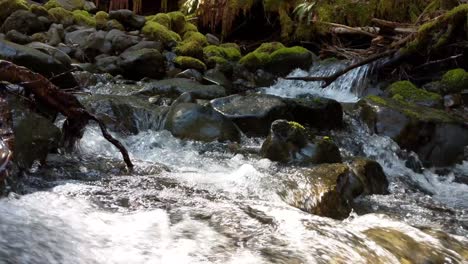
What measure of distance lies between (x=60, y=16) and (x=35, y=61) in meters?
6.04

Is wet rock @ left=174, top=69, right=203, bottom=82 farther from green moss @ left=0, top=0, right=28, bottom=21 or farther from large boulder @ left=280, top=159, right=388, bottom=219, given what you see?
large boulder @ left=280, top=159, right=388, bottom=219

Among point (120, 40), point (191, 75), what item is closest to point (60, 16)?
point (120, 40)

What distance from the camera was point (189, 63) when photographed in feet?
34.9

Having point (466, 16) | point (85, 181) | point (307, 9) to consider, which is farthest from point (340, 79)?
point (85, 181)

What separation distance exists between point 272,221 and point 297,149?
2.08m

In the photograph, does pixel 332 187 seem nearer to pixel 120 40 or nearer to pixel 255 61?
pixel 255 61

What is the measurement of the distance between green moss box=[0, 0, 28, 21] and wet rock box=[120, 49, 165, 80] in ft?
12.8

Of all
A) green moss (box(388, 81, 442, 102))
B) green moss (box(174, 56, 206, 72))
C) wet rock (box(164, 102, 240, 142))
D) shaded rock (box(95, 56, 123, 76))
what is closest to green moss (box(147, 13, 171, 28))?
green moss (box(174, 56, 206, 72))

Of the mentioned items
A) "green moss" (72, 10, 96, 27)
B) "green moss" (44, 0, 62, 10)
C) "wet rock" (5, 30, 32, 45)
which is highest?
"green moss" (44, 0, 62, 10)

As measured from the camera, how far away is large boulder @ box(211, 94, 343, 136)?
6480 millimetres

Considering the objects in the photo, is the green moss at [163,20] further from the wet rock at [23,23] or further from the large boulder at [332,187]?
the large boulder at [332,187]

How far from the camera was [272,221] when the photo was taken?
3295 mm

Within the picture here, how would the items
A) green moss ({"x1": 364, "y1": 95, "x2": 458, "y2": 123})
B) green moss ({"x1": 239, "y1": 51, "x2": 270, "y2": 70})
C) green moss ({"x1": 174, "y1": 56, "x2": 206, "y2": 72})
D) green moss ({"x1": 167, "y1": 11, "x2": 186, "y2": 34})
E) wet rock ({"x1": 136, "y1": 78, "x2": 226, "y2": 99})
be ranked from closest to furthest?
green moss ({"x1": 364, "y1": 95, "x2": 458, "y2": 123}) < wet rock ({"x1": 136, "y1": 78, "x2": 226, "y2": 99}) < green moss ({"x1": 174, "y1": 56, "x2": 206, "y2": 72}) < green moss ({"x1": 239, "y1": 51, "x2": 270, "y2": 70}) < green moss ({"x1": 167, "y1": 11, "x2": 186, "y2": 34})

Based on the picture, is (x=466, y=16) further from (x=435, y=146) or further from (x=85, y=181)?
(x=85, y=181)
